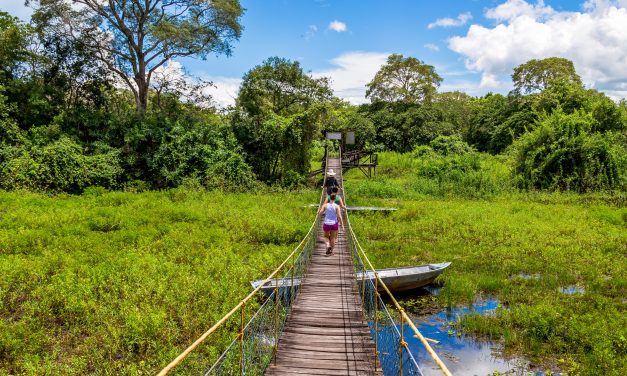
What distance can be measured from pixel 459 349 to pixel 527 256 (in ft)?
19.3

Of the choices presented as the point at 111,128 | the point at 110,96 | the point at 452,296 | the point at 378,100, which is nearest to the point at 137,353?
the point at 452,296

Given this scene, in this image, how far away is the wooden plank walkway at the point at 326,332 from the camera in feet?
17.9

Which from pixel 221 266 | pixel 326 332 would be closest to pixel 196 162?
pixel 221 266

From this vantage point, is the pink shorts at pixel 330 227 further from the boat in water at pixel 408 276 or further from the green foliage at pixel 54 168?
the green foliage at pixel 54 168

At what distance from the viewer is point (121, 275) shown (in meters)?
9.42

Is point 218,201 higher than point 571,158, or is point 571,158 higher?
point 571,158

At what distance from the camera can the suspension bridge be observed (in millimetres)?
5207

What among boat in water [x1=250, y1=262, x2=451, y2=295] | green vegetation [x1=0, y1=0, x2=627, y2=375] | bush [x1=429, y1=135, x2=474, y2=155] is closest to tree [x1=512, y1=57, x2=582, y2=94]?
green vegetation [x1=0, y1=0, x2=627, y2=375]

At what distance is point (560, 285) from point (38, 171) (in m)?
22.6

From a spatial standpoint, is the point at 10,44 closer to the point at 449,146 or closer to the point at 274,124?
the point at 274,124

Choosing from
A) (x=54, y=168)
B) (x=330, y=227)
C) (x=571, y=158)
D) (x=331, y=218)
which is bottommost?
(x=330, y=227)

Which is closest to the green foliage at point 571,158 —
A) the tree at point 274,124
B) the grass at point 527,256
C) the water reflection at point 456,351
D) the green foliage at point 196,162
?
the grass at point 527,256

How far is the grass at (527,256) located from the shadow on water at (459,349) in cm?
31

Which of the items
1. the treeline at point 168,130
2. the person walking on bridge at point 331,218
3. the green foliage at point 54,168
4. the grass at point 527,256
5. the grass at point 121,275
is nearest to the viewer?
the grass at point 121,275
